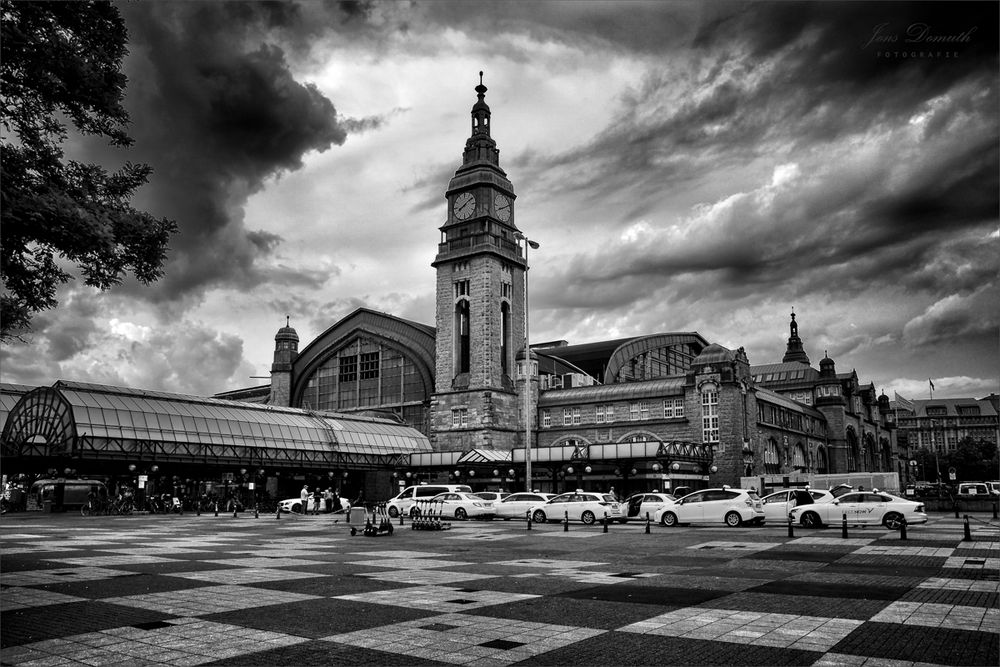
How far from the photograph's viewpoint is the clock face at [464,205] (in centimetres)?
7838

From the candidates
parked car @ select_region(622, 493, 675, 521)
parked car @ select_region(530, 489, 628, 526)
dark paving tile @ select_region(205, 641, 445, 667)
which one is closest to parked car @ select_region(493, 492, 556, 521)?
parked car @ select_region(530, 489, 628, 526)

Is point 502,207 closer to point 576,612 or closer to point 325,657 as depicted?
point 576,612

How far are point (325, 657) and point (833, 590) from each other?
379 inches

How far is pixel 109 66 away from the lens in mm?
13938

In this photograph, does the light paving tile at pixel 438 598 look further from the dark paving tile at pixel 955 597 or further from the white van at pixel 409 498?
the white van at pixel 409 498

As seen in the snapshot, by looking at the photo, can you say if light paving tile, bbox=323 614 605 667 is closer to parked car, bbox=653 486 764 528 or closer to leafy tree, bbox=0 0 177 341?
leafy tree, bbox=0 0 177 341

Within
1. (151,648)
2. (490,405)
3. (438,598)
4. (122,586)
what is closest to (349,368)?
(490,405)

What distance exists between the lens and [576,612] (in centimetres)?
1235

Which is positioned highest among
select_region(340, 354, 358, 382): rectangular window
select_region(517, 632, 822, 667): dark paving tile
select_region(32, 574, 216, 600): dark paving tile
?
select_region(340, 354, 358, 382): rectangular window

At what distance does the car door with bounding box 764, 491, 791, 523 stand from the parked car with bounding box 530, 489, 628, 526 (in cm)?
709

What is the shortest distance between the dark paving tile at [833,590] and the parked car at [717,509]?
19.7m

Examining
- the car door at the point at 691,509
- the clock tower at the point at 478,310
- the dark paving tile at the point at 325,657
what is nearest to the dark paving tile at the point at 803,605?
the dark paving tile at the point at 325,657

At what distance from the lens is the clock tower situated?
243ft

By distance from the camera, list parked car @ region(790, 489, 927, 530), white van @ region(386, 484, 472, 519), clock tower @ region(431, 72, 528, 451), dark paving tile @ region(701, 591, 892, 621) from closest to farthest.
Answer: dark paving tile @ region(701, 591, 892, 621), parked car @ region(790, 489, 927, 530), white van @ region(386, 484, 472, 519), clock tower @ region(431, 72, 528, 451)
